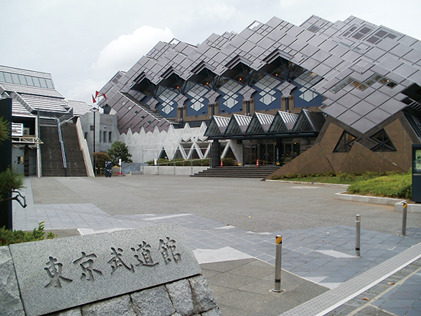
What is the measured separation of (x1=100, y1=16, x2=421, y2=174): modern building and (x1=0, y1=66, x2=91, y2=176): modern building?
10.4 m

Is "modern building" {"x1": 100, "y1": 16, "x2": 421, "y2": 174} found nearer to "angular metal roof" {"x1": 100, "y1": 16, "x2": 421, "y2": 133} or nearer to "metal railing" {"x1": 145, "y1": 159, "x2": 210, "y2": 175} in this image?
"angular metal roof" {"x1": 100, "y1": 16, "x2": 421, "y2": 133}

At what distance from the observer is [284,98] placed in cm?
4769

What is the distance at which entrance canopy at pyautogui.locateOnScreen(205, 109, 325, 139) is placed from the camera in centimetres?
3750

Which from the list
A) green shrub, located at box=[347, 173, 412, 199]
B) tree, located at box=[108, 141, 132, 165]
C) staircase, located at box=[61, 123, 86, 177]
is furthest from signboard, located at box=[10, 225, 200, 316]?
tree, located at box=[108, 141, 132, 165]

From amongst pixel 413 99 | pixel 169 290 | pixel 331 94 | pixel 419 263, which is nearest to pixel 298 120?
pixel 331 94

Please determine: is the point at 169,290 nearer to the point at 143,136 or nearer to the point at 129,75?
the point at 143,136

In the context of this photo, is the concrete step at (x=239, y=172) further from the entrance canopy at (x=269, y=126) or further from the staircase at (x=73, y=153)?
the staircase at (x=73, y=153)

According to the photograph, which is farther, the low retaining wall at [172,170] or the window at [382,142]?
the low retaining wall at [172,170]

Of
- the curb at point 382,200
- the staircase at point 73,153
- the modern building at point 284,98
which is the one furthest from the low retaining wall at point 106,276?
the staircase at point 73,153

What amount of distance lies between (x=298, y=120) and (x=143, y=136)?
87.0ft

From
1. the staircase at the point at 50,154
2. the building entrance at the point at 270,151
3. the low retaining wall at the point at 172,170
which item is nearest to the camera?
the staircase at the point at 50,154

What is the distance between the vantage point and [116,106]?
62.2m

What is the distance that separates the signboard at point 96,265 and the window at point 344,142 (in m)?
29.0

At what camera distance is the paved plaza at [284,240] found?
532 centimetres
